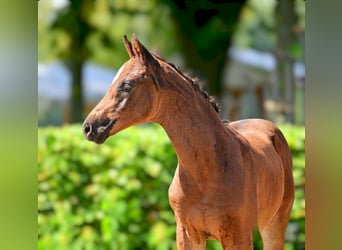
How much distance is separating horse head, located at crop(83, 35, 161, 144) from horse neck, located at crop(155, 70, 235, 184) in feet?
0.16

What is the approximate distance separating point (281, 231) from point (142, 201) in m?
0.99

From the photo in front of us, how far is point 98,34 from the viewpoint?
4742 mm

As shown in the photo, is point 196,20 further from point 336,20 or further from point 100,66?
point 336,20

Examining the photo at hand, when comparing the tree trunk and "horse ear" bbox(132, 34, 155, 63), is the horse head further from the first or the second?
the tree trunk

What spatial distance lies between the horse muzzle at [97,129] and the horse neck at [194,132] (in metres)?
0.14

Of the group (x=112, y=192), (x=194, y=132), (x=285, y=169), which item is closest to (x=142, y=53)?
(x=194, y=132)

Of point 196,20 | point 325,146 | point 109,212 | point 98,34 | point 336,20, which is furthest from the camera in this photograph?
point 98,34

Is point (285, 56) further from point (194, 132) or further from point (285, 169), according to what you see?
point (194, 132)

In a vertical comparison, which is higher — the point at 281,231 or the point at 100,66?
the point at 281,231

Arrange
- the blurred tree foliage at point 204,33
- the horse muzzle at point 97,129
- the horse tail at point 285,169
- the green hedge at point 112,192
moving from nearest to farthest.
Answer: the horse muzzle at point 97,129
the horse tail at point 285,169
the green hedge at point 112,192
the blurred tree foliage at point 204,33

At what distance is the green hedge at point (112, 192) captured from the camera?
260 centimetres

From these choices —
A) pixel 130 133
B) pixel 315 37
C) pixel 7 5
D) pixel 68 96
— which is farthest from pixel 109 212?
pixel 68 96

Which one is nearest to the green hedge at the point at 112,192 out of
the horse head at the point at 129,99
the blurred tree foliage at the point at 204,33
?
the horse head at the point at 129,99

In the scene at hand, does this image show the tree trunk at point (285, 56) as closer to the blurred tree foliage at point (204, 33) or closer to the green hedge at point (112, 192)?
the blurred tree foliage at point (204, 33)
